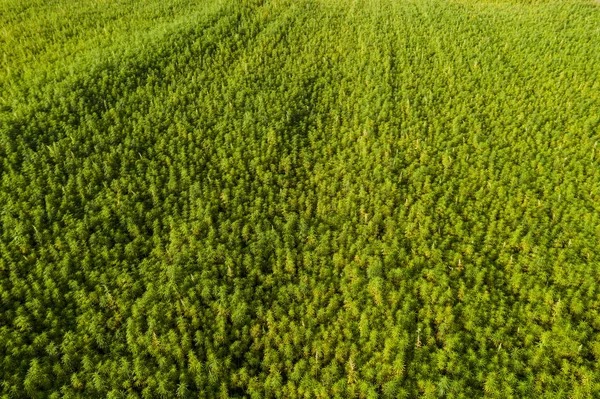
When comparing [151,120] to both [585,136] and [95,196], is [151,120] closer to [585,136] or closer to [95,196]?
[95,196]

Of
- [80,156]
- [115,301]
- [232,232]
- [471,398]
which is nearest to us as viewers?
[471,398]

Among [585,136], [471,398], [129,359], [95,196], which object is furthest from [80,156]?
[585,136]

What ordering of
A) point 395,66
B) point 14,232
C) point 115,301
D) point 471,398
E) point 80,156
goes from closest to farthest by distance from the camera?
point 471,398, point 115,301, point 14,232, point 80,156, point 395,66

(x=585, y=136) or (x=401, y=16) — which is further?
(x=401, y=16)

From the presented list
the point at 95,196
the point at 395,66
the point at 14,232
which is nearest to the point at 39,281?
the point at 14,232

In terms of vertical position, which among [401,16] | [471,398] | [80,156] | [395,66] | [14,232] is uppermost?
[401,16]

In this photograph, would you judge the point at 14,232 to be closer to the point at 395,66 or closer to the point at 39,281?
the point at 39,281

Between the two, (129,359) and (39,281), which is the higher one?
(39,281)
